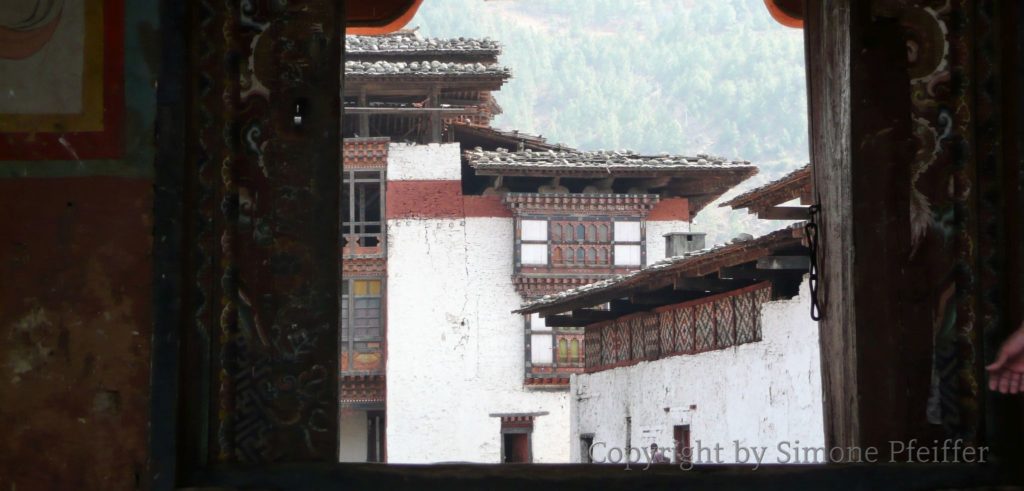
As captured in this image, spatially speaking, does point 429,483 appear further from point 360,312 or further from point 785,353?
point 360,312

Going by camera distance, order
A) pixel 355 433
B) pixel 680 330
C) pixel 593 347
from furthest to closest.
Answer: pixel 355 433
pixel 593 347
pixel 680 330

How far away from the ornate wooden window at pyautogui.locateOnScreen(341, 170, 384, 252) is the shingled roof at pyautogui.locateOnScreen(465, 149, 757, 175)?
1.83 metres

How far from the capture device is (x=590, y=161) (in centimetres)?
A: 2636

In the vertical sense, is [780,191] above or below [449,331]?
above

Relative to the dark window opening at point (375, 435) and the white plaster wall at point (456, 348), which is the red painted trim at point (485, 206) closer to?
the white plaster wall at point (456, 348)

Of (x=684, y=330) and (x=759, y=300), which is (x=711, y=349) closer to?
(x=684, y=330)

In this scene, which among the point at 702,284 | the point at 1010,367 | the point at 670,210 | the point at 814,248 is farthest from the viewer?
the point at 670,210

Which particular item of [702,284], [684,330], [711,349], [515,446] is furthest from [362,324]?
[702,284]

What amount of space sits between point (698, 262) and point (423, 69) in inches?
511

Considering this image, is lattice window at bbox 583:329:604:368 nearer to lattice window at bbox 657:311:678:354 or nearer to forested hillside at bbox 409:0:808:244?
lattice window at bbox 657:311:678:354

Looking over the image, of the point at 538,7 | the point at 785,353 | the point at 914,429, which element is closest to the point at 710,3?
the point at 538,7

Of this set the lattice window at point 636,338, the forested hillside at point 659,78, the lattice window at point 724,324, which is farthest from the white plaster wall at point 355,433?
the forested hillside at point 659,78

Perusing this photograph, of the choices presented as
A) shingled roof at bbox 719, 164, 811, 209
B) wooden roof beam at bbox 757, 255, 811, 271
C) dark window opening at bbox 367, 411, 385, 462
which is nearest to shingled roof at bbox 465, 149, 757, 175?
dark window opening at bbox 367, 411, 385, 462

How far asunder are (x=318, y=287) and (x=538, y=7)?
10948 cm
